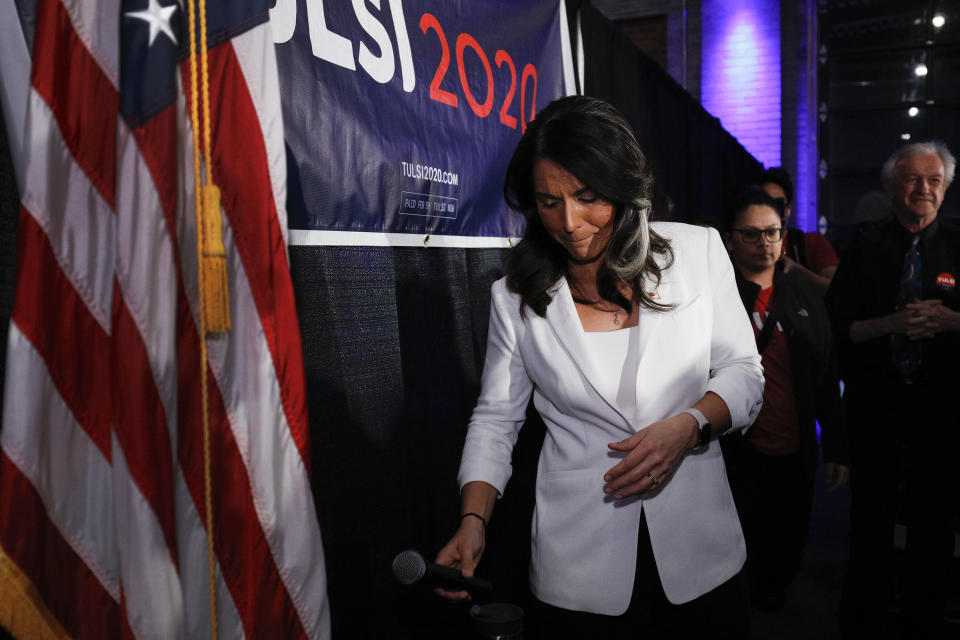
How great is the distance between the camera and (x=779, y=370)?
130 inches

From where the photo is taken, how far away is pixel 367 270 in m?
1.95

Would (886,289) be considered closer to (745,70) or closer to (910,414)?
(910,414)

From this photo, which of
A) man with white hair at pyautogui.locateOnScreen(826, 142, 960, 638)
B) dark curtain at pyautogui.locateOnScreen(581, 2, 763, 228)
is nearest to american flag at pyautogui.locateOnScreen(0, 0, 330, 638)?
dark curtain at pyautogui.locateOnScreen(581, 2, 763, 228)

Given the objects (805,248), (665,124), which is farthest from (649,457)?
(665,124)

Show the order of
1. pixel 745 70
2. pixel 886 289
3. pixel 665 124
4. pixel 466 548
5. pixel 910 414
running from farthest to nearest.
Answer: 1. pixel 745 70
2. pixel 665 124
3. pixel 886 289
4. pixel 910 414
5. pixel 466 548

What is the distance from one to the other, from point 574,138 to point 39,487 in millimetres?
1034

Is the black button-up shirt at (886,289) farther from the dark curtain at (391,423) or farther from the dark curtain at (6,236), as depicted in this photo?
the dark curtain at (6,236)

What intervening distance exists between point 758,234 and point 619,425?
2.02 meters

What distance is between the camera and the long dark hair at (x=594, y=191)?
1.49 meters

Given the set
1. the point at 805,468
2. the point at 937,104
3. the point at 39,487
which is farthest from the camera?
the point at 937,104

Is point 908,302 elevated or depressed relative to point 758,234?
depressed

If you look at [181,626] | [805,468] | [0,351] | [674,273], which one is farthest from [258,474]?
[805,468]

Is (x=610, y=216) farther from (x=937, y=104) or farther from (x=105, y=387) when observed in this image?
(x=937, y=104)

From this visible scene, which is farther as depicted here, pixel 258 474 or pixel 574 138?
pixel 574 138
